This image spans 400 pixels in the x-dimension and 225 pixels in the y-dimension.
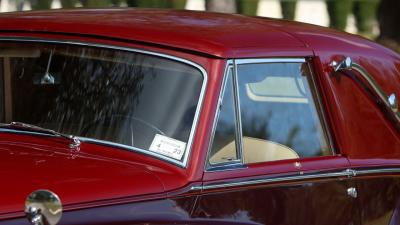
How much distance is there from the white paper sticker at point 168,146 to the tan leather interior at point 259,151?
0.17 meters

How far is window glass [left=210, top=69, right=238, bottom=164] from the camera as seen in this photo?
11.0 ft

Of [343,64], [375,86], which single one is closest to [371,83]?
[375,86]

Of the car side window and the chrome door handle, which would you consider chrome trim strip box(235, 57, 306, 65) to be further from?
the chrome door handle

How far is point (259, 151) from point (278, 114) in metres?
0.22

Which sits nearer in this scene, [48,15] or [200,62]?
[200,62]

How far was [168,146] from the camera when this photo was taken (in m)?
3.28

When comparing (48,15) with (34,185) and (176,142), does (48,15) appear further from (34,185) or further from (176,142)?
(34,185)

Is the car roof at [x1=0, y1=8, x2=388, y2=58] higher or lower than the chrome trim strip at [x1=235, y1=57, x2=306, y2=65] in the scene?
higher

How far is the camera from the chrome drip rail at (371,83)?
3.91 m

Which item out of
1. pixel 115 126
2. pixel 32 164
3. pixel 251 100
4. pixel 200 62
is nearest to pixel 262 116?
pixel 251 100

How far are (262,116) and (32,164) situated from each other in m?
1.07

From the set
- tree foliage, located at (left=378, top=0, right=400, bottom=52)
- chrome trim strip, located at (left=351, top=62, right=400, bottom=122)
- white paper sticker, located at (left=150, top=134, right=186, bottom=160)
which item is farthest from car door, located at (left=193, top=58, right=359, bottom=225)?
tree foliage, located at (left=378, top=0, right=400, bottom=52)

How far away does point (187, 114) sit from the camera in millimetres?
3316

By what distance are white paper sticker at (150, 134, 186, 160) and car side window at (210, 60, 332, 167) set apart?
24cm
